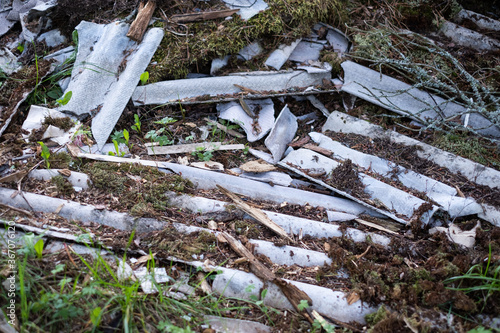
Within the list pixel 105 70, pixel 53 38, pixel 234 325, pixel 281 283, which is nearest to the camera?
pixel 234 325

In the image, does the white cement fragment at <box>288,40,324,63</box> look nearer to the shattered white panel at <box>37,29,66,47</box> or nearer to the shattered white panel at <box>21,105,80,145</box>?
the shattered white panel at <box>21,105,80,145</box>

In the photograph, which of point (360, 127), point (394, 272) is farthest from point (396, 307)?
point (360, 127)

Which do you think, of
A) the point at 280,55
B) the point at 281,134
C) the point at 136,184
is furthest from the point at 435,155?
the point at 136,184

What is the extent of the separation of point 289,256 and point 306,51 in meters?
2.39

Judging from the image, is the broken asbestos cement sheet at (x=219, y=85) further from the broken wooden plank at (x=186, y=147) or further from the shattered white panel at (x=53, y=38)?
the shattered white panel at (x=53, y=38)

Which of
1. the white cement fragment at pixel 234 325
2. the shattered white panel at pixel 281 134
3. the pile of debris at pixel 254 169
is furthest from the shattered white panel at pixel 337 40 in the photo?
the white cement fragment at pixel 234 325

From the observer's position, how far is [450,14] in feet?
13.0

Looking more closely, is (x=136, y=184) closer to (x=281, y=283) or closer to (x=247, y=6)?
(x=281, y=283)

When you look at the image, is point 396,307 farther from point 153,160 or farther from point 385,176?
point 153,160

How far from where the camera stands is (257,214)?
98.8 inches

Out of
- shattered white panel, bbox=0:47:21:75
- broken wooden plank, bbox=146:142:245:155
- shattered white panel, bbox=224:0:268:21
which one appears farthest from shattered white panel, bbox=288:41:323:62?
shattered white panel, bbox=0:47:21:75

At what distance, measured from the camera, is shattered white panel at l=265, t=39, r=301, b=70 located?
3582 mm

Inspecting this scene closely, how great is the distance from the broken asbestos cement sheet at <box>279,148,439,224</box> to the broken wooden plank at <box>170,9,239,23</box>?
1737mm

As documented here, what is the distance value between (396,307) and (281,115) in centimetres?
192
